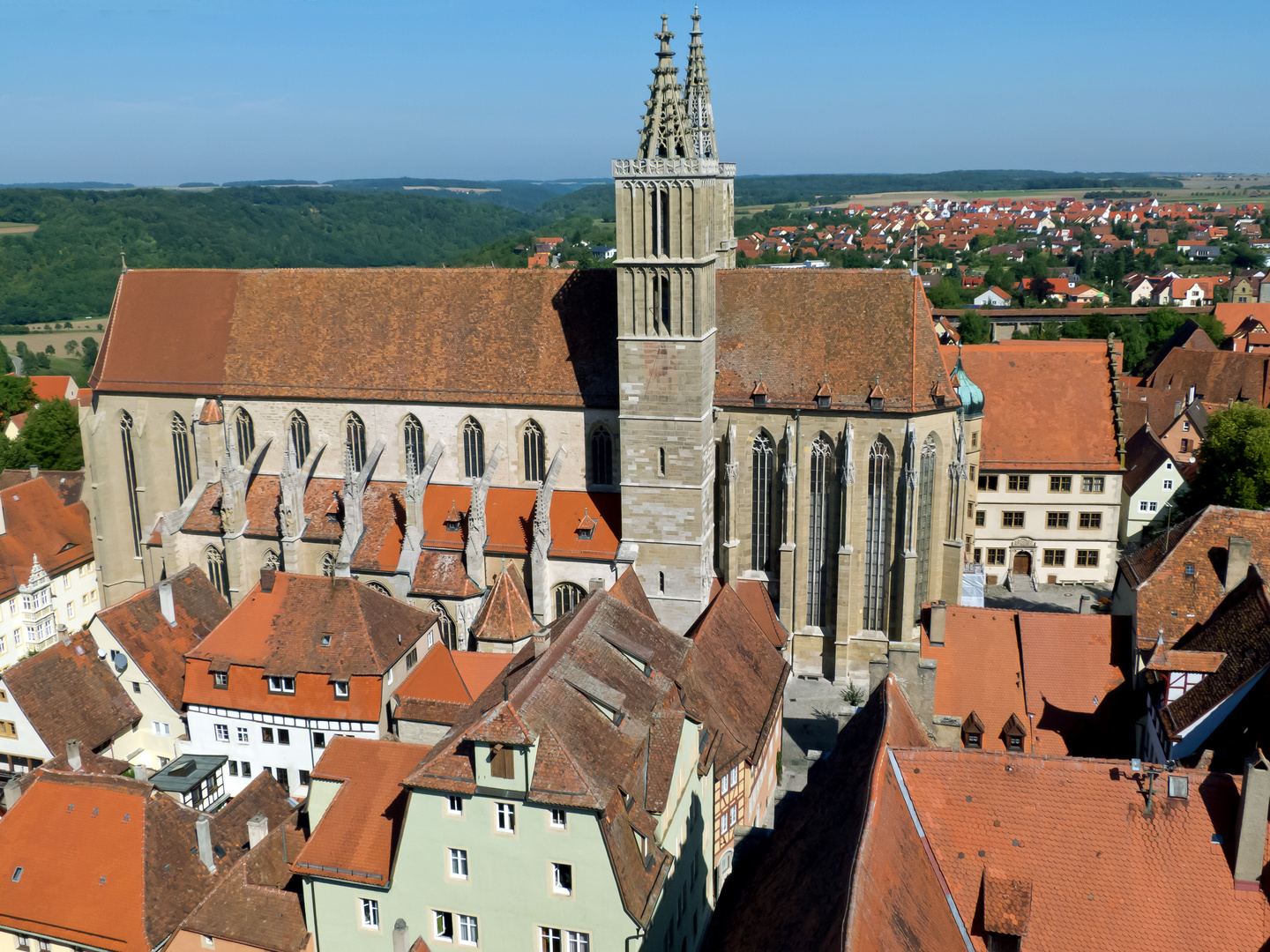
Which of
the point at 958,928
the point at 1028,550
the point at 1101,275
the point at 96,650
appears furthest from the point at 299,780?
the point at 1101,275

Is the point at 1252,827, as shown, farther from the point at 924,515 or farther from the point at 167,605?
the point at 167,605

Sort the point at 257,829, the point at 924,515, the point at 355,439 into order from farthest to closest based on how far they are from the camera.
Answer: the point at 355,439, the point at 924,515, the point at 257,829

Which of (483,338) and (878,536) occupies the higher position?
(483,338)

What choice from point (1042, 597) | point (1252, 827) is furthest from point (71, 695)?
point (1042, 597)

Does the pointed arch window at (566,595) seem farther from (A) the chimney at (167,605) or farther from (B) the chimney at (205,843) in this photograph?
(B) the chimney at (205,843)

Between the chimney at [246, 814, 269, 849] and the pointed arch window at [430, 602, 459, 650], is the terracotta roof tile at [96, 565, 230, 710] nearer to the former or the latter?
the pointed arch window at [430, 602, 459, 650]

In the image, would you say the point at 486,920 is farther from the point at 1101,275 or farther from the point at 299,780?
the point at 1101,275

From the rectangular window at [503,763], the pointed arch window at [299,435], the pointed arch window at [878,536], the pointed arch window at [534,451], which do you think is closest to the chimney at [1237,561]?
the pointed arch window at [878,536]
